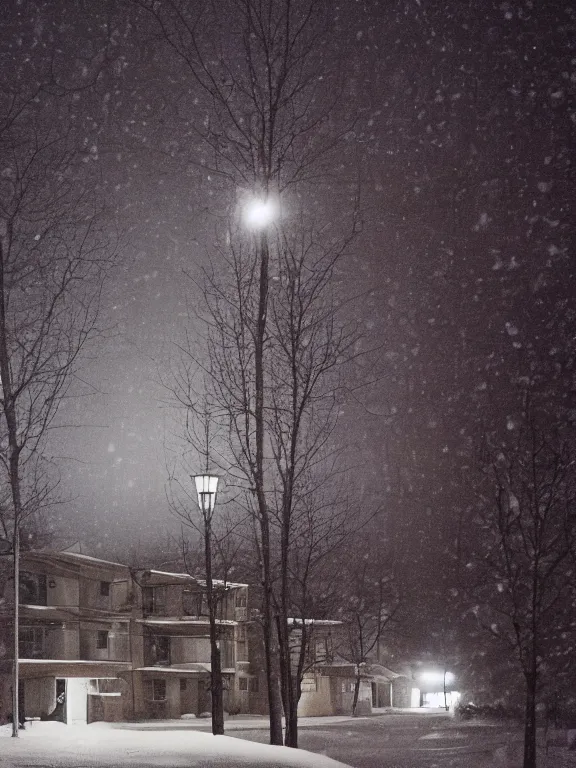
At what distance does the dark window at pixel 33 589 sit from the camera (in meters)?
45.1

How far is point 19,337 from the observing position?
1565cm

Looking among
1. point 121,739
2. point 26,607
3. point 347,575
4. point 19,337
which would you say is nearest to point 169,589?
point 26,607

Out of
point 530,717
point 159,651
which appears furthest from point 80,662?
point 530,717

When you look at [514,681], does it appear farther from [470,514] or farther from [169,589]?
[169,589]

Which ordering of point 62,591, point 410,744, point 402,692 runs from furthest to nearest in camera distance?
point 402,692 < point 62,591 < point 410,744

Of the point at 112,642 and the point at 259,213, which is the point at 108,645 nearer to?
the point at 112,642

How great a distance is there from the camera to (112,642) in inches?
1949

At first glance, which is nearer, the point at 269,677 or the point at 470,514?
the point at 269,677

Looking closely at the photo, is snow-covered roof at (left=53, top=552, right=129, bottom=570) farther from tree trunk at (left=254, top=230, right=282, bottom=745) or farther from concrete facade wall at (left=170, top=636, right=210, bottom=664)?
tree trunk at (left=254, top=230, right=282, bottom=745)

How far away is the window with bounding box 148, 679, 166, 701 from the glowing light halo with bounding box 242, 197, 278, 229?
4271 centimetres

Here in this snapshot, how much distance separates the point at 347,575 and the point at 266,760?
192 ft

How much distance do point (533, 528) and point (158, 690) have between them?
112 ft

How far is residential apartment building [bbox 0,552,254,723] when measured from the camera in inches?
1742

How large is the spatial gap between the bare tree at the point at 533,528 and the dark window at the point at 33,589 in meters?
26.3
